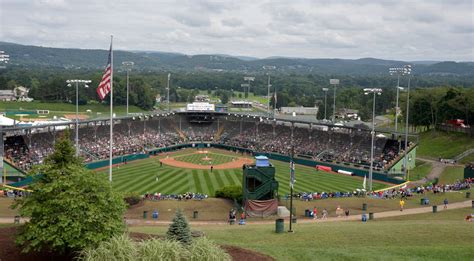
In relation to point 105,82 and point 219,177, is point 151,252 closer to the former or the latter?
point 105,82

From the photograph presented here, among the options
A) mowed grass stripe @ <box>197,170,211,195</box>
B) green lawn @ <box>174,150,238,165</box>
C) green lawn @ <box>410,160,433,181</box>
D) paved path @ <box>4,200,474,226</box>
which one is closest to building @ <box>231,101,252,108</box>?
green lawn @ <box>174,150,238,165</box>

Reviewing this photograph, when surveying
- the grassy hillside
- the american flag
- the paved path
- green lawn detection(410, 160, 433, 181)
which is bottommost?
Answer: green lawn detection(410, 160, 433, 181)

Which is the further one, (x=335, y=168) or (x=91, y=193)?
(x=335, y=168)

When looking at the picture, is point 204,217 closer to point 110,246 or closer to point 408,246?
point 408,246

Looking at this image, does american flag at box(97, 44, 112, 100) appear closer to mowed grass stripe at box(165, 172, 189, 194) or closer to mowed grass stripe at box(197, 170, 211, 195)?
mowed grass stripe at box(165, 172, 189, 194)

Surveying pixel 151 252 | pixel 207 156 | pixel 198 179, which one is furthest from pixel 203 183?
pixel 151 252

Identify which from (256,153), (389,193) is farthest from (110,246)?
(256,153)

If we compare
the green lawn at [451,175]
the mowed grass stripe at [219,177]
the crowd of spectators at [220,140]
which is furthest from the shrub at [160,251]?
the green lawn at [451,175]
